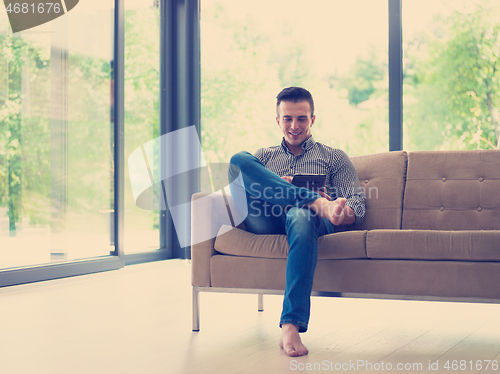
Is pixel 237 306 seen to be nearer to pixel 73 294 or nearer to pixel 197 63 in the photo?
pixel 73 294

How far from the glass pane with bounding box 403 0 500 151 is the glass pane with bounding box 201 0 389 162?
0.66 ft

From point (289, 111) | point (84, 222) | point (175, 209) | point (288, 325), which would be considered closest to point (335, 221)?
point (288, 325)

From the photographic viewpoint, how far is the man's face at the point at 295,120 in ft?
7.20

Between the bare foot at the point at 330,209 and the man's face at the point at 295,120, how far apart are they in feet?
1.69

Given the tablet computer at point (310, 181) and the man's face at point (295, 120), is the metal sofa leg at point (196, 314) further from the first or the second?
the man's face at point (295, 120)

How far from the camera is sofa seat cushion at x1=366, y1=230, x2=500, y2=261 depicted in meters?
1.68

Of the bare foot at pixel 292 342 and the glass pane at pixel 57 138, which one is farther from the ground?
the glass pane at pixel 57 138

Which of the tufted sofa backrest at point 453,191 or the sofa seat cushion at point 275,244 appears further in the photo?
the tufted sofa backrest at point 453,191
